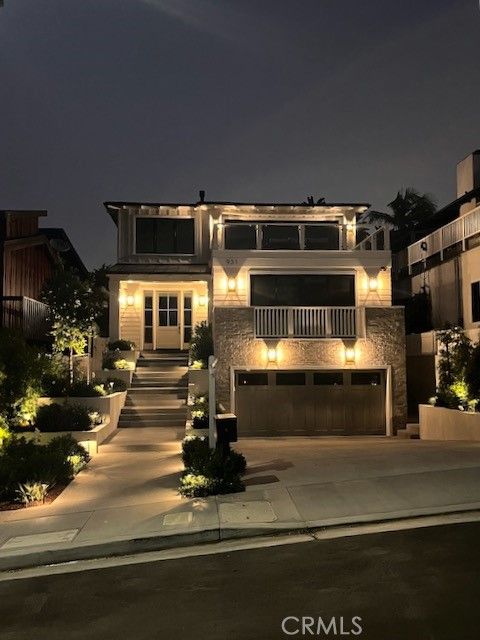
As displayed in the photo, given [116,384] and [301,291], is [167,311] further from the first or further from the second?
[301,291]

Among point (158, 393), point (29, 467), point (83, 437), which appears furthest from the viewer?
point (158, 393)

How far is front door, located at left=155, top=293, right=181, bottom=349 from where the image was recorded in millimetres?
24781

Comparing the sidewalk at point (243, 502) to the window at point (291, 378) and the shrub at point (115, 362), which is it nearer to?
the window at point (291, 378)

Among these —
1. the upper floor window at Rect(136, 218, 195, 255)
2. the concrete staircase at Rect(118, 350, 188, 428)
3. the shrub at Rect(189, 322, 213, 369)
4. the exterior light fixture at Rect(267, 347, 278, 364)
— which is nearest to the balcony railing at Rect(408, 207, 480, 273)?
the exterior light fixture at Rect(267, 347, 278, 364)

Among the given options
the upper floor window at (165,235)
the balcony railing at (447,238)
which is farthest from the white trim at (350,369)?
the upper floor window at (165,235)

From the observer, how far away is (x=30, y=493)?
999cm

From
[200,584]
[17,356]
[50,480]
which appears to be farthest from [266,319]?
[200,584]

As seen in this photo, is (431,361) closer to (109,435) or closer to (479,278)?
(479,278)

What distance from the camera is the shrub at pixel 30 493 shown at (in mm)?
9984

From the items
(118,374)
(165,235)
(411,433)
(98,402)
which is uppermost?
(165,235)

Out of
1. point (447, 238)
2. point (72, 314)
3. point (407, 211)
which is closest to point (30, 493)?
point (72, 314)

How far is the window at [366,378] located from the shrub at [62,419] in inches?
334

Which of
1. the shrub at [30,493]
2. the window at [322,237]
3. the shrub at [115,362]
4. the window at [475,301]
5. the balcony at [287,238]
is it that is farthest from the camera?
the window at [322,237]

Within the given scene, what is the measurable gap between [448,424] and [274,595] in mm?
12080
